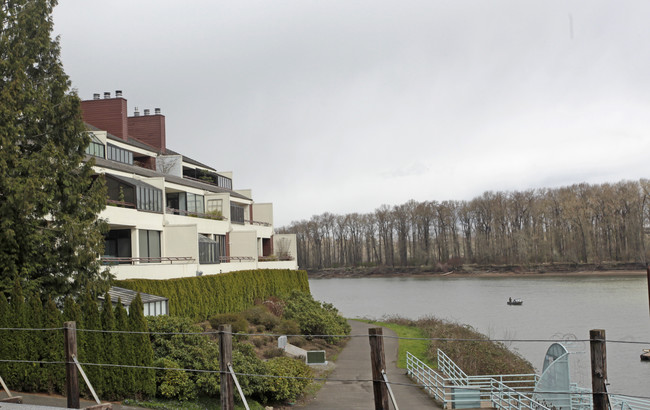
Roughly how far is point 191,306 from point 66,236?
13807 mm

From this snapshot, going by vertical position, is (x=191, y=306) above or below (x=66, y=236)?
below

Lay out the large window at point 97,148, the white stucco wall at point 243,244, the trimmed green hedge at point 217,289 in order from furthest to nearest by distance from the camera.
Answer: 1. the white stucco wall at point 243,244
2. the large window at point 97,148
3. the trimmed green hedge at point 217,289

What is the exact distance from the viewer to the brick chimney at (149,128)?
54.4 m

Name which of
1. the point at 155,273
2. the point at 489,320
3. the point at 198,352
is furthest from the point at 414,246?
the point at 198,352

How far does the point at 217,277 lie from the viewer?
3547cm

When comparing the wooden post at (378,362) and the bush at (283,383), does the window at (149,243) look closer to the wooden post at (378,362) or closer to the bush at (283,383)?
the bush at (283,383)

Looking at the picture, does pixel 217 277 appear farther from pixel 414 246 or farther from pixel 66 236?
pixel 414 246

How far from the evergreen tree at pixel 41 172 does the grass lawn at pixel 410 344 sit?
15.5 meters

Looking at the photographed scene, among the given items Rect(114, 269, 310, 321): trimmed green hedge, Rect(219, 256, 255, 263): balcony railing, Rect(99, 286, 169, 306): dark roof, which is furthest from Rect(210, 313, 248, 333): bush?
Rect(219, 256, 255, 263): balcony railing

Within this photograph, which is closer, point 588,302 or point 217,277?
point 217,277

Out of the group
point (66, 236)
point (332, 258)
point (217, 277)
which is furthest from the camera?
point (332, 258)

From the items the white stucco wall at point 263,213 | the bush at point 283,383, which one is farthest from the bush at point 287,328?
the white stucco wall at point 263,213

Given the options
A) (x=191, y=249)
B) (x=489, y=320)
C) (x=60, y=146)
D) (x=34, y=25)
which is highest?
(x=34, y=25)

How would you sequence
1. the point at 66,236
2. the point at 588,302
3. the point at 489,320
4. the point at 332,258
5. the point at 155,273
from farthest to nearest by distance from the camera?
the point at 332,258, the point at 588,302, the point at 489,320, the point at 155,273, the point at 66,236
